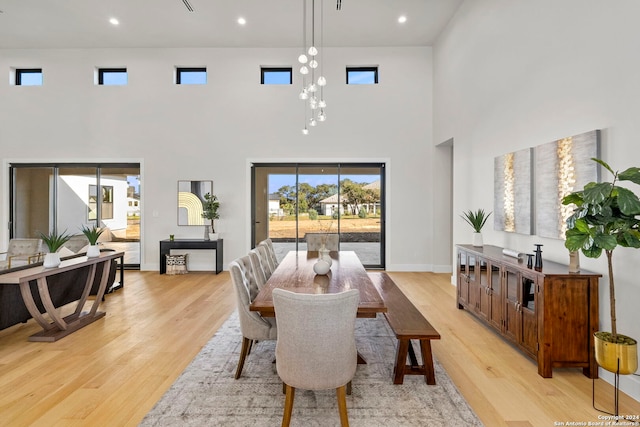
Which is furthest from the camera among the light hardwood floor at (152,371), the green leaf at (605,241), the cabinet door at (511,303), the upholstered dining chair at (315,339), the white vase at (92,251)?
the white vase at (92,251)

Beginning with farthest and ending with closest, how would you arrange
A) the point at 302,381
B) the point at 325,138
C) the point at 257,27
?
the point at 325,138 < the point at 257,27 < the point at 302,381

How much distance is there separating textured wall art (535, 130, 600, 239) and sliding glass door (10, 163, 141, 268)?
7.02 meters

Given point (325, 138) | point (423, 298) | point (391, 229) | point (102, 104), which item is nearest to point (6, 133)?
point (102, 104)

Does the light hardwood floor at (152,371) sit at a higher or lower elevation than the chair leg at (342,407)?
lower

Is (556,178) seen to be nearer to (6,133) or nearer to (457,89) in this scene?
(457,89)

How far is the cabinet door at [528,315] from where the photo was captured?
8.70 ft

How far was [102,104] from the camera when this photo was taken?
6668 millimetres

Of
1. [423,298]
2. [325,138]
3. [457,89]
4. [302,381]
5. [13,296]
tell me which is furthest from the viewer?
[325,138]

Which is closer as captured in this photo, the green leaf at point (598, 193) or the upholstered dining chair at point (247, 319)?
the green leaf at point (598, 193)

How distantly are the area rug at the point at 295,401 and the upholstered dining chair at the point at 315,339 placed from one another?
0.33m

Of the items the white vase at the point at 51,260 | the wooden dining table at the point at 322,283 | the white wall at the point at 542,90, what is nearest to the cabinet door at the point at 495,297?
the white wall at the point at 542,90

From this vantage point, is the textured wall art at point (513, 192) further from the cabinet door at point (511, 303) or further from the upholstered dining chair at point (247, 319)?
the upholstered dining chair at point (247, 319)

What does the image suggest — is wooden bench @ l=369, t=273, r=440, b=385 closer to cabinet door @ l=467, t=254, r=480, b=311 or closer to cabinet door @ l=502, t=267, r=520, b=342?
cabinet door @ l=502, t=267, r=520, b=342

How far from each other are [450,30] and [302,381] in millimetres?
6142
